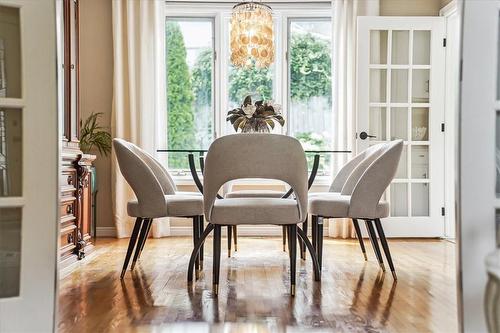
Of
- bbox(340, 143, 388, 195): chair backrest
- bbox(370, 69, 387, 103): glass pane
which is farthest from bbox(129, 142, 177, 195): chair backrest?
bbox(370, 69, 387, 103): glass pane

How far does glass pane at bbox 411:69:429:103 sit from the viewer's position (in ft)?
18.1

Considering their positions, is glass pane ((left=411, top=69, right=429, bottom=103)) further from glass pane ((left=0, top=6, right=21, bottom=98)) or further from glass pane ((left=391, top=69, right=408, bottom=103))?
glass pane ((left=0, top=6, right=21, bottom=98))

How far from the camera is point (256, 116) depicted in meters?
3.85

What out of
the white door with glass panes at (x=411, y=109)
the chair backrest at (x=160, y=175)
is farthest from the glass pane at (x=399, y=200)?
the chair backrest at (x=160, y=175)

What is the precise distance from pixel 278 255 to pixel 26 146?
9.92 ft

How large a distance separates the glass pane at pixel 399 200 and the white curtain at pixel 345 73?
1.58 ft

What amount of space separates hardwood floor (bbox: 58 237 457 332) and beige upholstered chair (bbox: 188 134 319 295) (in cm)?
24

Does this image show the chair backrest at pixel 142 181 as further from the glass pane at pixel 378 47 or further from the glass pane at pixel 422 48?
the glass pane at pixel 422 48

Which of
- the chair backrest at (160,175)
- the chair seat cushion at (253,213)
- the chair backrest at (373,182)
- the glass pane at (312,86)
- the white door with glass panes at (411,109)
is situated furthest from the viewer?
the glass pane at (312,86)

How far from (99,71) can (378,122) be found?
9.74 feet

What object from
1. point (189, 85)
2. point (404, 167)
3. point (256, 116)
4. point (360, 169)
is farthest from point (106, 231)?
point (404, 167)

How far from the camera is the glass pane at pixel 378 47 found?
18.0 ft

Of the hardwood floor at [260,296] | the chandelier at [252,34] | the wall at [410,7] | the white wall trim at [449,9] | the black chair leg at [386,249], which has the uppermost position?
the wall at [410,7]

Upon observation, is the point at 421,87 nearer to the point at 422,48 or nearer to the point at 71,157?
the point at 422,48
